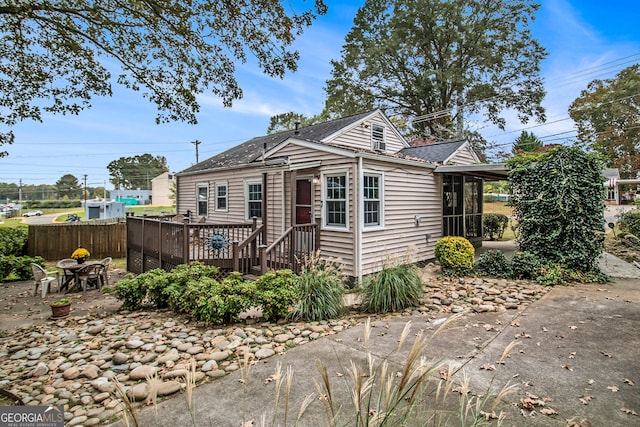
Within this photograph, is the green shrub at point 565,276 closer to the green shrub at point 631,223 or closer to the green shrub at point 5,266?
the green shrub at point 631,223

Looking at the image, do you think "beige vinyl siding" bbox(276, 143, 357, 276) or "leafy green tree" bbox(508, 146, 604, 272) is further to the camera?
"beige vinyl siding" bbox(276, 143, 357, 276)

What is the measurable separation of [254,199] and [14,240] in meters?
9.10

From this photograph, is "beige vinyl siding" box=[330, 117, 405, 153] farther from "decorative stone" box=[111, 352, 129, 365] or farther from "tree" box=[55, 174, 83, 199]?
"tree" box=[55, 174, 83, 199]

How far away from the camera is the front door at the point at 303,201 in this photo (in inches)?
366

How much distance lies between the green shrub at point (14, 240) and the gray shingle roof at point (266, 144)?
252 inches

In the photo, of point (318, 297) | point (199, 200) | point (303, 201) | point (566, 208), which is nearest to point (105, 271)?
point (303, 201)

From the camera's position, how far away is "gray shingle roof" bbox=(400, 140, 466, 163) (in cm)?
1097

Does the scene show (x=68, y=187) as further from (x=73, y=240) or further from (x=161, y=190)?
(x=73, y=240)

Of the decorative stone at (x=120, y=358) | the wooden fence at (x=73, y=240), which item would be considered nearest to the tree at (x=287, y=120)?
the wooden fence at (x=73, y=240)

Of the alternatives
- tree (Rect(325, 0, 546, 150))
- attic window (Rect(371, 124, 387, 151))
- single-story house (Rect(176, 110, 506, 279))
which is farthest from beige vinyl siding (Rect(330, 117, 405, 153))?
tree (Rect(325, 0, 546, 150))

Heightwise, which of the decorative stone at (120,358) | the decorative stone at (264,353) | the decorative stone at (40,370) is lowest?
the decorative stone at (40,370)

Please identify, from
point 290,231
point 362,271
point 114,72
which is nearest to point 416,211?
point 362,271

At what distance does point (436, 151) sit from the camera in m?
11.6

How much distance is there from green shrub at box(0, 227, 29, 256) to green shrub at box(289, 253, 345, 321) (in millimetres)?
12051
